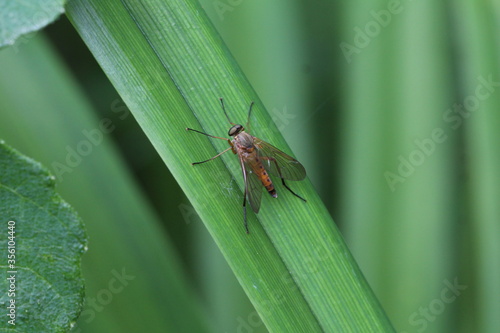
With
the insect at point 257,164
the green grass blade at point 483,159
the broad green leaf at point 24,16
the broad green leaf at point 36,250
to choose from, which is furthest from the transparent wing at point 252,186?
the green grass blade at point 483,159

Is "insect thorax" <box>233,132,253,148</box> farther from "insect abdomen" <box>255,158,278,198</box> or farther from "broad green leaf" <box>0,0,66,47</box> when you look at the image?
"broad green leaf" <box>0,0,66,47</box>

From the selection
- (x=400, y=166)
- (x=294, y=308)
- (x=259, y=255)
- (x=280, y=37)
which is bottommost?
(x=400, y=166)

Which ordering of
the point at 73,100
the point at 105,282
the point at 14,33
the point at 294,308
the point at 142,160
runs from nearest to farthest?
1. the point at 14,33
2. the point at 294,308
3. the point at 105,282
4. the point at 73,100
5. the point at 142,160

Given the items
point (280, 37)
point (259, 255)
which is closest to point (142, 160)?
point (280, 37)

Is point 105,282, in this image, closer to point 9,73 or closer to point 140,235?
point 140,235

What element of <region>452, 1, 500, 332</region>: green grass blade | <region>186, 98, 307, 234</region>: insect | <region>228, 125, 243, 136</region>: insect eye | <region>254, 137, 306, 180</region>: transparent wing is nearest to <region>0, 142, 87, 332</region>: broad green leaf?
<region>186, 98, 307, 234</region>: insect

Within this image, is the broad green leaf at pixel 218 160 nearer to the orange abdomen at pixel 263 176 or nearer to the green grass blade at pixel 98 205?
the orange abdomen at pixel 263 176

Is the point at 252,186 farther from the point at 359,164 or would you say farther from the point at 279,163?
the point at 359,164
